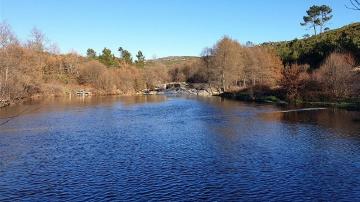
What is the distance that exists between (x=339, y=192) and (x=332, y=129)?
23093mm

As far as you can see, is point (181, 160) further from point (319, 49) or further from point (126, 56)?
point (126, 56)

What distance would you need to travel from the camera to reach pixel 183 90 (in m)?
132

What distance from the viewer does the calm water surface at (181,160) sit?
21.7m

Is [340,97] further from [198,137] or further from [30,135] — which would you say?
[30,135]

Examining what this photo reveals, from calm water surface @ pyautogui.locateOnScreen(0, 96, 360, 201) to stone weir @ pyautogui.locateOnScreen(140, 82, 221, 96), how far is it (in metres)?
70.5

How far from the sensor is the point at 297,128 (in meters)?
44.8

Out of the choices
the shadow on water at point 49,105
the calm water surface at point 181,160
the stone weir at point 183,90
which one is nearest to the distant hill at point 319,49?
the stone weir at point 183,90

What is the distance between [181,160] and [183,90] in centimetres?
10312

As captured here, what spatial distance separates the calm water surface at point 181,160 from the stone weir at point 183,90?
7048cm

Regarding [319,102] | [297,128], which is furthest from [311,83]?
[297,128]

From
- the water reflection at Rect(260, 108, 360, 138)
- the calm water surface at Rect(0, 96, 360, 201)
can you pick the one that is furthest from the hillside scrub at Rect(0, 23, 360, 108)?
the calm water surface at Rect(0, 96, 360, 201)

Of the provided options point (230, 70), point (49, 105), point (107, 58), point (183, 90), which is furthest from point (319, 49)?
point (107, 58)

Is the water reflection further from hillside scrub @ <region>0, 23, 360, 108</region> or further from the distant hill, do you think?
the distant hill

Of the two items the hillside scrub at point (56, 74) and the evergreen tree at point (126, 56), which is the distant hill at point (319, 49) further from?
the evergreen tree at point (126, 56)
